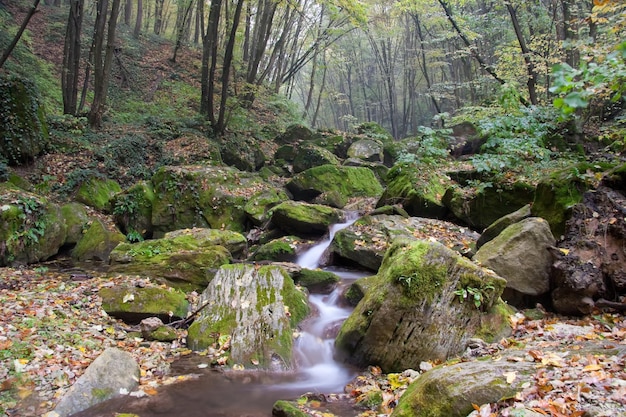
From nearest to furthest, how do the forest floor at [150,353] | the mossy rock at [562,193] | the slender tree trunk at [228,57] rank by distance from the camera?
1. the forest floor at [150,353]
2. the mossy rock at [562,193]
3. the slender tree trunk at [228,57]

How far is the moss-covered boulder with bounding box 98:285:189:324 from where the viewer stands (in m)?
6.36

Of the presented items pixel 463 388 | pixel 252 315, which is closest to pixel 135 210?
pixel 252 315

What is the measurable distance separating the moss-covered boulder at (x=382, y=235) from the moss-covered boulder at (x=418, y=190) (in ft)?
2.18

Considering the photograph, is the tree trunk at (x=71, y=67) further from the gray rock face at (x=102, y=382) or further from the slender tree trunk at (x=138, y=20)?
the gray rock face at (x=102, y=382)

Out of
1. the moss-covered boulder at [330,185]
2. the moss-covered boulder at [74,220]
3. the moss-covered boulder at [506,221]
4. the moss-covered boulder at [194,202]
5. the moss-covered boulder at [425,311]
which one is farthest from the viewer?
the moss-covered boulder at [330,185]

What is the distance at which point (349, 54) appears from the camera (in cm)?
3928

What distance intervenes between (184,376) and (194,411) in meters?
0.75

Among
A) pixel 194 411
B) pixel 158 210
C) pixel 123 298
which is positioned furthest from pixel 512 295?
pixel 158 210

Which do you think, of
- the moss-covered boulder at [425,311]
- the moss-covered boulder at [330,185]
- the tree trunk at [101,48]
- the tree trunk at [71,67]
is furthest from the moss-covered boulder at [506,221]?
the tree trunk at [71,67]

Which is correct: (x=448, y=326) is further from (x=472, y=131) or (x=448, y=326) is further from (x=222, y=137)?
(x=472, y=131)

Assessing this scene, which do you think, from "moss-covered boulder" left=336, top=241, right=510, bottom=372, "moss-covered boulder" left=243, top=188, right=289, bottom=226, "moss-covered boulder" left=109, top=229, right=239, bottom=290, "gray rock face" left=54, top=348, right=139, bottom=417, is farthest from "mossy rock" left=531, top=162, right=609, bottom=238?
"moss-covered boulder" left=243, top=188, right=289, bottom=226

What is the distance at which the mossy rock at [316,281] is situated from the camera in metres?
8.20

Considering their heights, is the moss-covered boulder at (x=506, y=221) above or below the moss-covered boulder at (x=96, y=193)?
above

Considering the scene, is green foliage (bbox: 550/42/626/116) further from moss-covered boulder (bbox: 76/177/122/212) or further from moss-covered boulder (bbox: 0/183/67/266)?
moss-covered boulder (bbox: 76/177/122/212)
